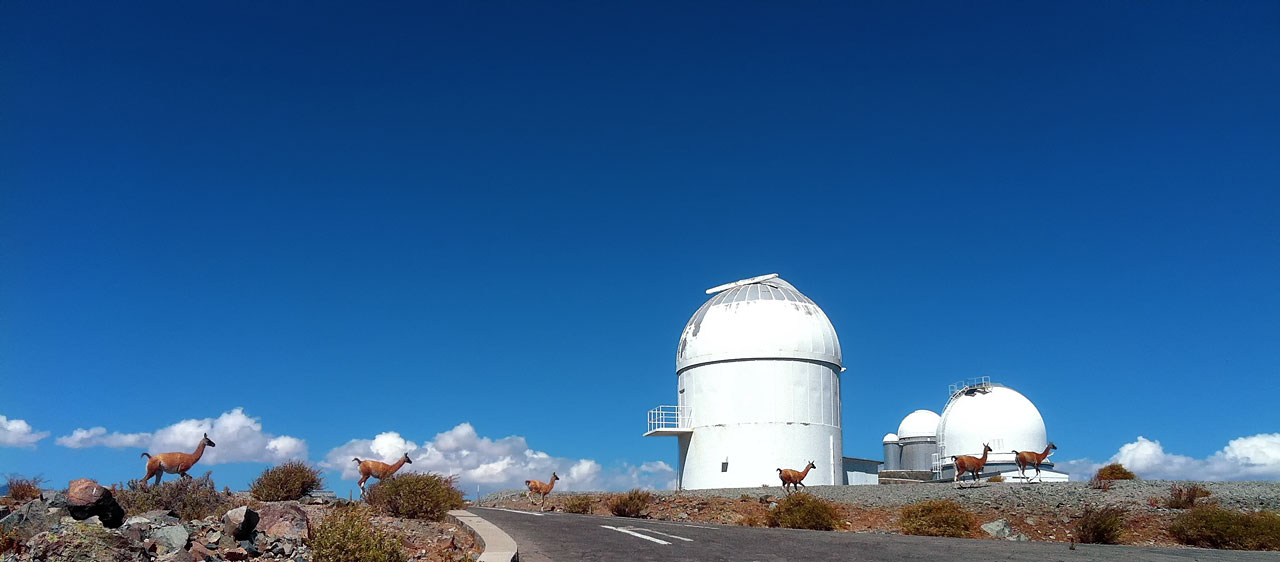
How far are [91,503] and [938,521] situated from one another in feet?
42.5

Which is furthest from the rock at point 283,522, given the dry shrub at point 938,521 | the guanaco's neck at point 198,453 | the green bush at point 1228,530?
the green bush at point 1228,530

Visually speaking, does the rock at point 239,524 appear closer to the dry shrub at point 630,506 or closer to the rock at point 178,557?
the rock at point 178,557

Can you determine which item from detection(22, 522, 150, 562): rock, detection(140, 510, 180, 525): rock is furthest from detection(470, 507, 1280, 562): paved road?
detection(140, 510, 180, 525): rock

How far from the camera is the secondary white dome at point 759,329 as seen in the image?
116 feet

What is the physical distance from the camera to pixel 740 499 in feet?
78.2

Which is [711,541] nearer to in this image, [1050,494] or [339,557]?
[339,557]

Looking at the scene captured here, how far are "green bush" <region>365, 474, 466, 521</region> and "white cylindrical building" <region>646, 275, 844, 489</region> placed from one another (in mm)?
20271

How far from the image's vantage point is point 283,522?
10.8 meters

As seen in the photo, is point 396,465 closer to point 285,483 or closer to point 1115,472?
point 285,483

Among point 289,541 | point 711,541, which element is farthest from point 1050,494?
point 289,541

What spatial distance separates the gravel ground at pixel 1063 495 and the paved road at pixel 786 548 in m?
7.51

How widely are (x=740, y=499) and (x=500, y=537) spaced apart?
1440 cm

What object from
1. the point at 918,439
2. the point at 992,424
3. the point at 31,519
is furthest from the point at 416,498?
the point at 918,439

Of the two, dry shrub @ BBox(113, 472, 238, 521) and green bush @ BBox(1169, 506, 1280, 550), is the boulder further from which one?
green bush @ BBox(1169, 506, 1280, 550)
